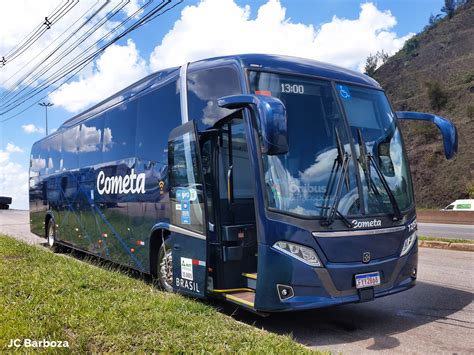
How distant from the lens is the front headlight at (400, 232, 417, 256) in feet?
20.9

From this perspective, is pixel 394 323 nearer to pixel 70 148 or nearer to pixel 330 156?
pixel 330 156

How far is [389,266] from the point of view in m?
6.11

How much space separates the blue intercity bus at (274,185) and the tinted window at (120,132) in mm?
485

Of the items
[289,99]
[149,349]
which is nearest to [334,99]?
[289,99]

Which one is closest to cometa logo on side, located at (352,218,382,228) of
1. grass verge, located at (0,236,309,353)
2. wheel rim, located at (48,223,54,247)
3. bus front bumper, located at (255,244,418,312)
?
bus front bumper, located at (255,244,418,312)

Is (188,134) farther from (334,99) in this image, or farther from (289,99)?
(334,99)

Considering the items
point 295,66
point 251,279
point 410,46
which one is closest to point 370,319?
point 251,279

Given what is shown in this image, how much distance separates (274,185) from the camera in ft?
18.9

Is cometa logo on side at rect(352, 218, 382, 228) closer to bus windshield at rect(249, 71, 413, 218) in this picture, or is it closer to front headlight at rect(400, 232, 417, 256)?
bus windshield at rect(249, 71, 413, 218)

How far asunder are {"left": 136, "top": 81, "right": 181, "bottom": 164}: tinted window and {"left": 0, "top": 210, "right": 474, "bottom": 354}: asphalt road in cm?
267

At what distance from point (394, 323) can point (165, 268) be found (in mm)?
3483

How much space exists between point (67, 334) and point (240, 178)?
285 cm

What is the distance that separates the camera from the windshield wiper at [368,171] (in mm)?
6094

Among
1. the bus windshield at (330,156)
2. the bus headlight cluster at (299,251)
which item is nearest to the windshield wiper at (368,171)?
the bus windshield at (330,156)
